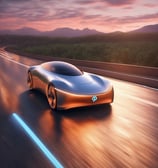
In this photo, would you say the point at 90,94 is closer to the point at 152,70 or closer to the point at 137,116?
the point at 137,116

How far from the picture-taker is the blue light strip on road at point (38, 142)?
17.3ft

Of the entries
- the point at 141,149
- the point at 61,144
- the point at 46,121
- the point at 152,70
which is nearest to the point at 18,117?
the point at 46,121

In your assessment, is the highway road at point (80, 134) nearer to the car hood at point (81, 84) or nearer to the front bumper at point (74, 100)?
the front bumper at point (74, 100)

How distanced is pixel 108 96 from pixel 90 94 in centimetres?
72

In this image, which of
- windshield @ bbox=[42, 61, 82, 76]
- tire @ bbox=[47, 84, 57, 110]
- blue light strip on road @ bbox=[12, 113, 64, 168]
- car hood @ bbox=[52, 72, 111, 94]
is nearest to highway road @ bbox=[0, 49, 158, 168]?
blue light strip on road @ bbox=[12, 113, 64, 168]

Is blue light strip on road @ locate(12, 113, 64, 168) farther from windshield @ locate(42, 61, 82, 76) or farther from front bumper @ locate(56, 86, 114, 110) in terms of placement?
windshield @ locate(42, 61, 82, 76)

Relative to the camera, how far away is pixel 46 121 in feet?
25.8

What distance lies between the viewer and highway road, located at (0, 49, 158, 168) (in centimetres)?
532

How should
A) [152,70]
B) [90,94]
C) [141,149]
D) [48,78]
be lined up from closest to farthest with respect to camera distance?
[141,149], [90,94], [48,78], [152,70]

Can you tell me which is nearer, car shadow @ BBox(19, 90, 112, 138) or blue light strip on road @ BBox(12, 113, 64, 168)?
blue light strip on road @ BBox(12, 113, 64, 168)

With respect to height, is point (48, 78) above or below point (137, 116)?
above

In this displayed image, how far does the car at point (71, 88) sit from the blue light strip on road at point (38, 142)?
1.21 m

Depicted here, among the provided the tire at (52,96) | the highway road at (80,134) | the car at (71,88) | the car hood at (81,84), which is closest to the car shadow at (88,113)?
the highway road at (80,134)

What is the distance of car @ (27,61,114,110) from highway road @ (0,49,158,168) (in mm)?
283
